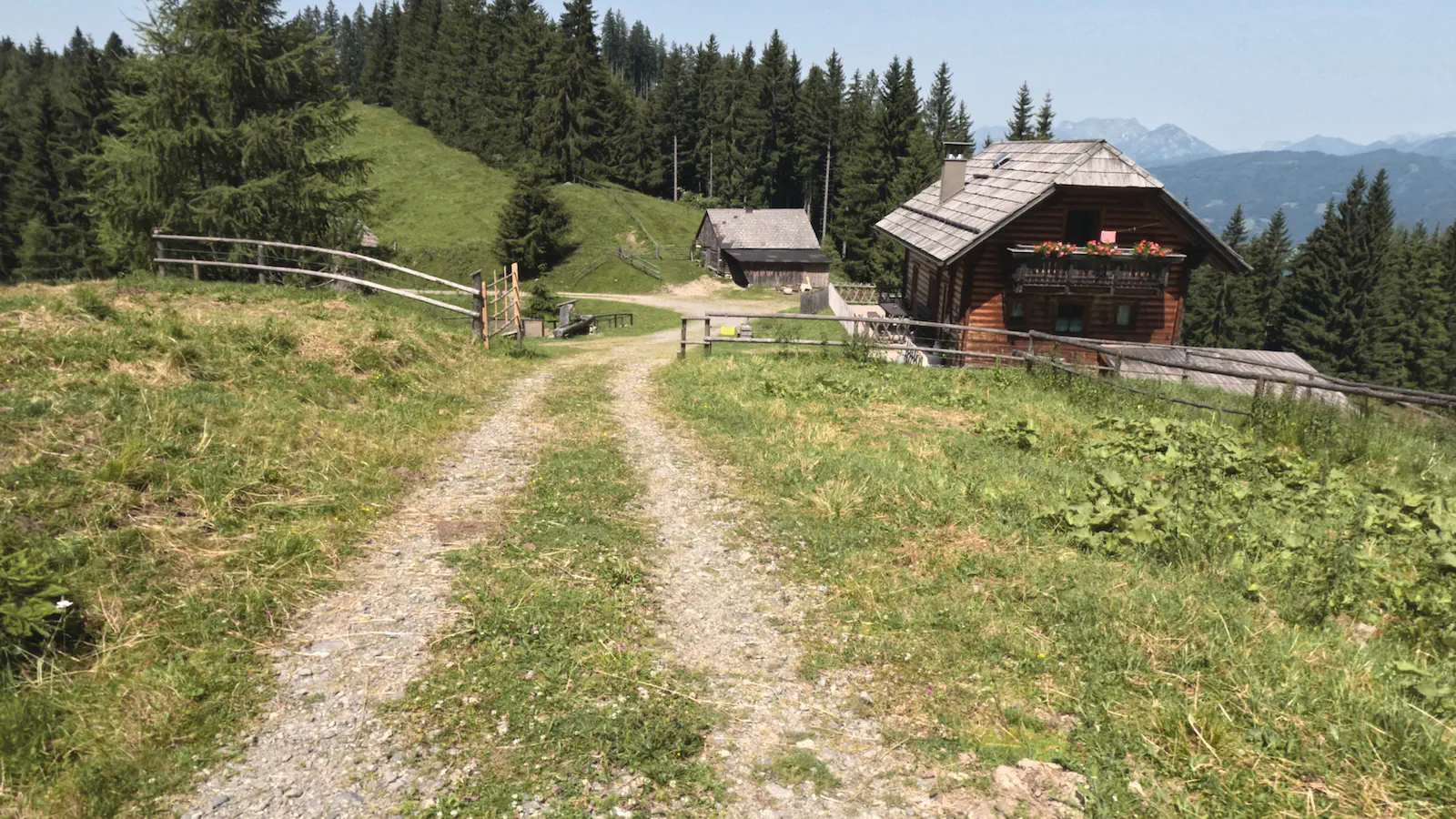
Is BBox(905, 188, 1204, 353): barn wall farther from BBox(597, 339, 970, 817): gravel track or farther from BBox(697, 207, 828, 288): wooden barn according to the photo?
BBox(697, 207, 828, 288): wooden barn

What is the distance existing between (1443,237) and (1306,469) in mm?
94036

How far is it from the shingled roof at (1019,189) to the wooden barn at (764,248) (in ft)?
99.0

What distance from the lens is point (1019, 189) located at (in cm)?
2594

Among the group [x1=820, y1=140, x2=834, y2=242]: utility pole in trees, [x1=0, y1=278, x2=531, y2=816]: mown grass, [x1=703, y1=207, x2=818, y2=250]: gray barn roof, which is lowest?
[x1=0, y1=278, x2=531, y2=816]: mown grass

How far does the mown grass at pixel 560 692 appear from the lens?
172 inches

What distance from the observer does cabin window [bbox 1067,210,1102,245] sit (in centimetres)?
2661

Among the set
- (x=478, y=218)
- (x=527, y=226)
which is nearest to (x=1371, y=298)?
(x=527, y=226)

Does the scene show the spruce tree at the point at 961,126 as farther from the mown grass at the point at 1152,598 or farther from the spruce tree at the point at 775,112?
the mown grass at the point at 1152,598

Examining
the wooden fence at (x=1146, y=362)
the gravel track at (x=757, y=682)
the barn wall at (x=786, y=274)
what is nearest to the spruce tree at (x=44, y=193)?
the barn wall at (x=786, y=274)

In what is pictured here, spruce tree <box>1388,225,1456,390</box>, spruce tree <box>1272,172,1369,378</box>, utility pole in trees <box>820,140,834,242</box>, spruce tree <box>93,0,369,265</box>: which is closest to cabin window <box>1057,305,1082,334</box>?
spruce tree <box>93,0,369,265</box>

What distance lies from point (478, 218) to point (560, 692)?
74789 mm

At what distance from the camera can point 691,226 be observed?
8056cm

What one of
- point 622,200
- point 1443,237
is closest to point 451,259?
point 622,200

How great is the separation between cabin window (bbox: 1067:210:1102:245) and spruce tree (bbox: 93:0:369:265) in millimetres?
27458
